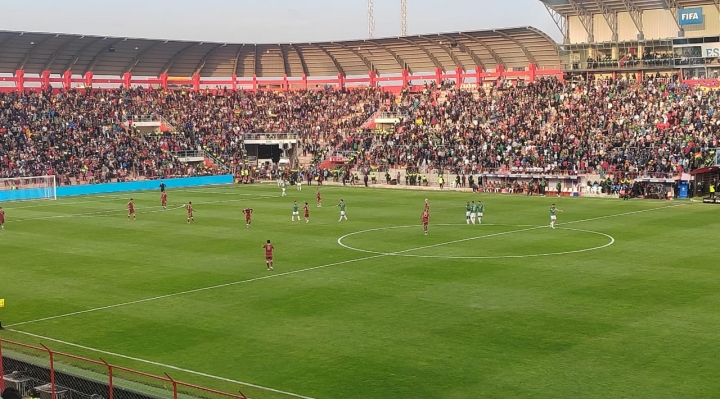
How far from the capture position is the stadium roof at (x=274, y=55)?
90.8m

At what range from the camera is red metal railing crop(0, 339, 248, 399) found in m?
17.0

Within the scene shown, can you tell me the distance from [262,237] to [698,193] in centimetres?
3477

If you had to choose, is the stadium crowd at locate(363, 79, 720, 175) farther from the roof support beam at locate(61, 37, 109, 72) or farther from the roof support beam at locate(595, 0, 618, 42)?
the roof support beam at locate(61, 37, 109, 72)

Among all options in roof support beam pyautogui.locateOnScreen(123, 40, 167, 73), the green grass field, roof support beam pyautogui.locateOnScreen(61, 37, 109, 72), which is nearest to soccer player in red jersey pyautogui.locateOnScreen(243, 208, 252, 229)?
the green grass field

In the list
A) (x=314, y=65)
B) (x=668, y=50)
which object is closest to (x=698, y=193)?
(x=668, y=50)

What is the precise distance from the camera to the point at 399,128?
91812 mm

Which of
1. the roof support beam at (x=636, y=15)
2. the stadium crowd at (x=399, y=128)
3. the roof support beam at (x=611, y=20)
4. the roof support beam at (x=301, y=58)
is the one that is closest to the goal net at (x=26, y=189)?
the stadium crowd at (x=399, y=128)

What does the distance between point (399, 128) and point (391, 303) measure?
65694 millimetres

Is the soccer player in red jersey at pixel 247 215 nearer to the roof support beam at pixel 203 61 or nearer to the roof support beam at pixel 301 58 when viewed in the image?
the roof support beam at pixel 203 61

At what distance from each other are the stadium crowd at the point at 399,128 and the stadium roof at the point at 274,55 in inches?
138

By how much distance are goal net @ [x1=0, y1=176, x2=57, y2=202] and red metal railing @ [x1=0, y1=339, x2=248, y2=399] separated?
51.8m

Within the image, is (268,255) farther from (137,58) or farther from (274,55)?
(274,55)

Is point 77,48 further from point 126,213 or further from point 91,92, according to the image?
point 126,213

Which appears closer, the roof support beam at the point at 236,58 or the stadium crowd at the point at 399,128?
the stadium crowd at the point at 399,128
